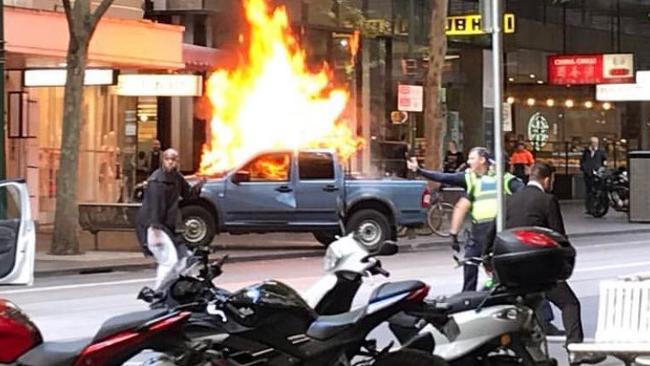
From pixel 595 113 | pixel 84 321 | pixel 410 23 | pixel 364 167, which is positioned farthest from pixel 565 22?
pixel 84 321

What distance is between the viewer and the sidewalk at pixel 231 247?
1912cm

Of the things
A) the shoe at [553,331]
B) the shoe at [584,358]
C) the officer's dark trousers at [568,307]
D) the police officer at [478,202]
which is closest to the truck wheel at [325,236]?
the police officer at [478,202]

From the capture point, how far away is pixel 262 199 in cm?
2155

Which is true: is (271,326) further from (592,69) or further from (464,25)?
(592,69)

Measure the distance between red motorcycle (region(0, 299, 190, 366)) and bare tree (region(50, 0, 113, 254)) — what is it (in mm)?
13709

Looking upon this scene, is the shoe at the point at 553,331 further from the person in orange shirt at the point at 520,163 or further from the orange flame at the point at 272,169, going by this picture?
the person in orange shirt at the point at 520,163

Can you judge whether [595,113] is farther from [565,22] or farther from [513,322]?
[513,322]

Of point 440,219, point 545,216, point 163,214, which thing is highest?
point 545,216

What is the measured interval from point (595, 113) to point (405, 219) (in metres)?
23.3

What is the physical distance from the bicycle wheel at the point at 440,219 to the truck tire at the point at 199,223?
538 centimetres

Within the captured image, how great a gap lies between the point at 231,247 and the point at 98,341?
16.3 m

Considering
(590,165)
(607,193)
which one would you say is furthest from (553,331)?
(590,165)

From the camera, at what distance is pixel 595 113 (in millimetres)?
43688

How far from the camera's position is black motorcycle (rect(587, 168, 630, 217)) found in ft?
99.1
